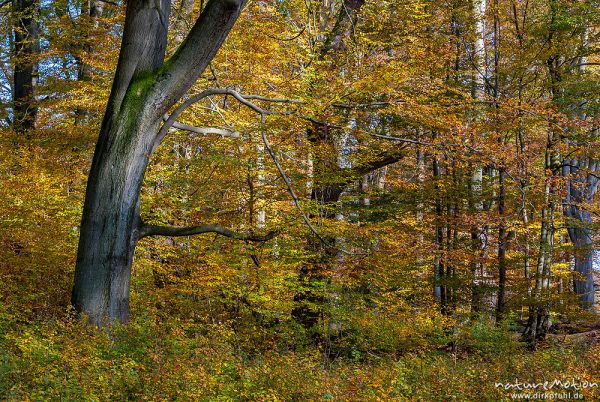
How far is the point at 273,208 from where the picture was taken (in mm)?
10102

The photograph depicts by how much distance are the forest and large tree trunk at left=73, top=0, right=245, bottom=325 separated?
2 centimetres

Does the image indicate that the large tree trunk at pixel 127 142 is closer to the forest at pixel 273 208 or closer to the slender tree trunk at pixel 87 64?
the forest at pixel 273 208

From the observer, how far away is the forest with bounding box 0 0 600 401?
534 centimetres

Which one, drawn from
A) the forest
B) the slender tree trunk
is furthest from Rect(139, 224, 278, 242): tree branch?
the slender tree trunk

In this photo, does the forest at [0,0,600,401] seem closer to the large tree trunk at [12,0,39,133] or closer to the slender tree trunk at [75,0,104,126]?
the large tree trunk at [12,0,39,133]

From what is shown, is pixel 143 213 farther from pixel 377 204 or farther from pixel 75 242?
pixel 377 204

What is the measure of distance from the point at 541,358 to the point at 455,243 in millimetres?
5911

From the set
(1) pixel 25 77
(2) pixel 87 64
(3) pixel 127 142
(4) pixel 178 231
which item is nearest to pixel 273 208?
(4) pixel 178 231

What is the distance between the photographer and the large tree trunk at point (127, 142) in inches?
243

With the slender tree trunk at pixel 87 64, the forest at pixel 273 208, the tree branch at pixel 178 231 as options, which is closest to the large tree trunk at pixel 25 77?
the forest at pixel 273 208

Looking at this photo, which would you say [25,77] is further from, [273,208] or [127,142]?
[127,142]

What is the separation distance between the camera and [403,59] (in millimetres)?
11359

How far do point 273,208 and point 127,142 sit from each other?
4.22 meters

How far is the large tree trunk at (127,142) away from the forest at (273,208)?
2 cm
